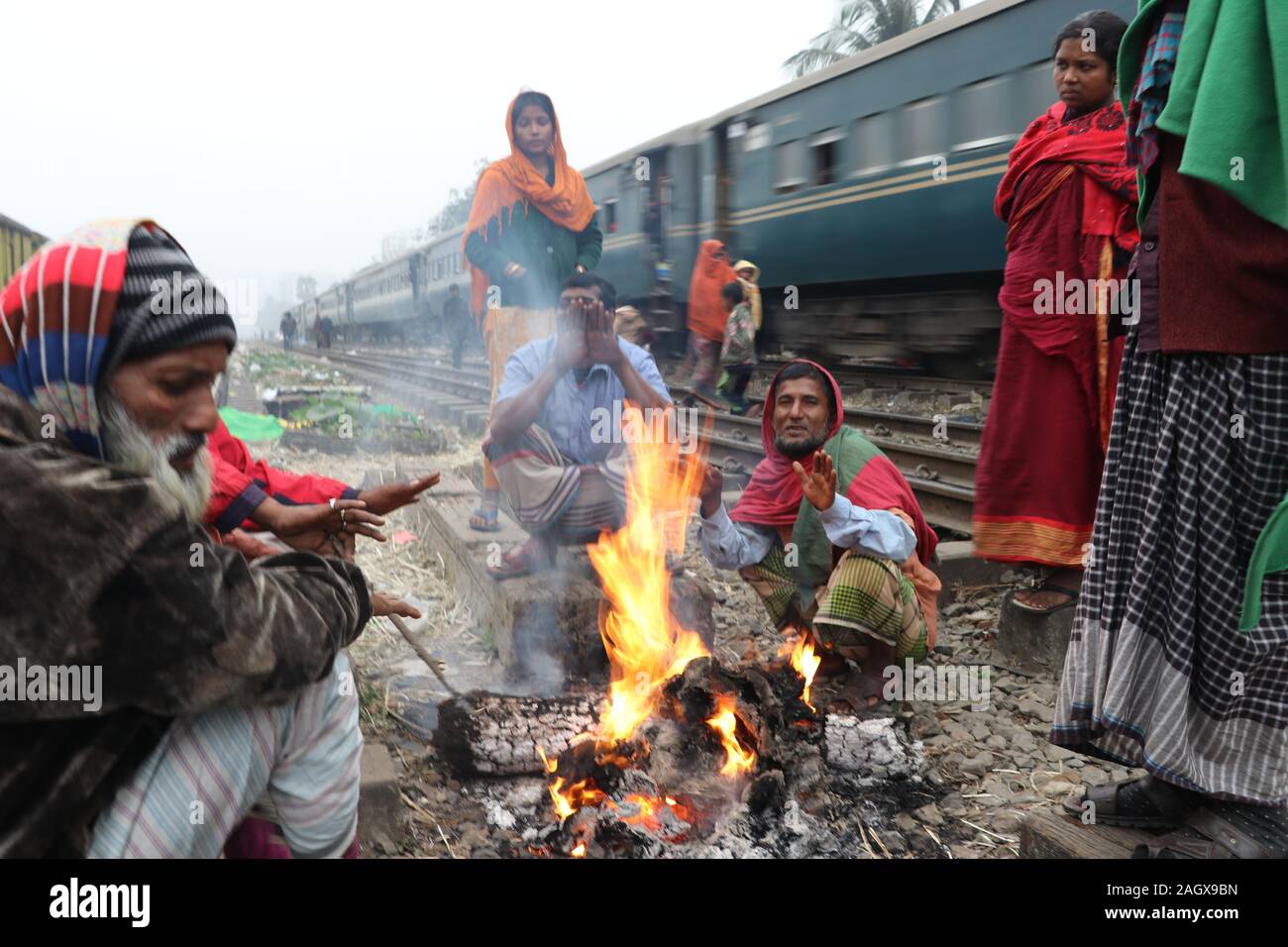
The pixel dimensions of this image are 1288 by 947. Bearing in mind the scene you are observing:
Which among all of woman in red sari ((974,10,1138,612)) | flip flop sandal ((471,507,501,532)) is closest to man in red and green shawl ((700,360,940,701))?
woman in red sari ((974,10,1138,612))

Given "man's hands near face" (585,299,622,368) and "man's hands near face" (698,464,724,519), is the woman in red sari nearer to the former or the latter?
"man's hands near face" (698,464,724,519)

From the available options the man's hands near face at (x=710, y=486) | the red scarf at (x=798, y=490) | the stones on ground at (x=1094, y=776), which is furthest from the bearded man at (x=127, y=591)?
the stones on ground at (x=1094, y=776)

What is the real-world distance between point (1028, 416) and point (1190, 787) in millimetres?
1878

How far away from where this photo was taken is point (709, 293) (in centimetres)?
1239

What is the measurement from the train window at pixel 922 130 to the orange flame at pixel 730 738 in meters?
8.86

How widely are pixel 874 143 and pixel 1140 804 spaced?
10.3 meters

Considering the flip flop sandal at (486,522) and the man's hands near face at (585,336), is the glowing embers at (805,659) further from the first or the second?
the flip flop sandal at (486,522)

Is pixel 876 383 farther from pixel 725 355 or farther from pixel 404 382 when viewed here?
pixel 404 382

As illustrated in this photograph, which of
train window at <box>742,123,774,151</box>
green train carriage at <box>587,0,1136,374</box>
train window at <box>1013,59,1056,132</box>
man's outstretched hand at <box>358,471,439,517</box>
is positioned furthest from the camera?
train window at <box>742,123,774,151</box>

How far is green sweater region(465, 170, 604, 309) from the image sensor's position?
509cm

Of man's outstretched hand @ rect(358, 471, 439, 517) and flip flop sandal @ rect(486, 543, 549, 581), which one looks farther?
flip flop sandal @ rect(486, 543, 549, 581)

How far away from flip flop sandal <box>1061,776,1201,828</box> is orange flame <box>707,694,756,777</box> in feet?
2.88

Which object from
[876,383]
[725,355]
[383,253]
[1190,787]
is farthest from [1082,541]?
[383,253]

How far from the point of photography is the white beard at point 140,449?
5.18ft
